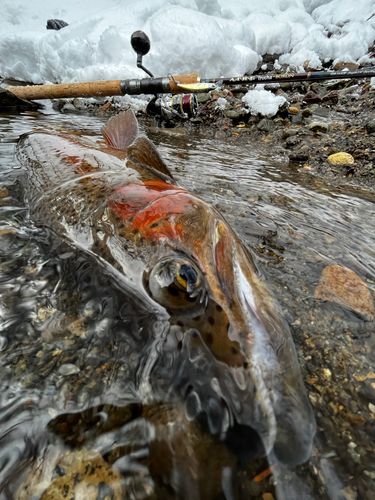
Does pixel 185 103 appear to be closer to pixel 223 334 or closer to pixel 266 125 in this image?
pixel 266 125

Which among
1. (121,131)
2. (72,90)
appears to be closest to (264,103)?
(121,131)

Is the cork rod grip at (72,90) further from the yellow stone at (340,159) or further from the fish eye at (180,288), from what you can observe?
the fish eye at (180,288)

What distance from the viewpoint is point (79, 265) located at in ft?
5.40

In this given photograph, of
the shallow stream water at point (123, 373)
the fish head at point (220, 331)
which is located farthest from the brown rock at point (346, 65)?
the fish head at point (220, 331)

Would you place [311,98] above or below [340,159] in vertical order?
above

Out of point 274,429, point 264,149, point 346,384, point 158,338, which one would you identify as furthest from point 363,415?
point 264,149

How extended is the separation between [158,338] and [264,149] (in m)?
5.09

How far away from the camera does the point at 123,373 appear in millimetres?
1108

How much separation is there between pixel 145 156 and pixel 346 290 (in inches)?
80.7

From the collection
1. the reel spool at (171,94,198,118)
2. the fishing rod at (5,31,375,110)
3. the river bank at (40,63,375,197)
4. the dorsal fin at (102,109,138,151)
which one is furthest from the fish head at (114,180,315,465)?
the fishing rod at (5,31,375,110)

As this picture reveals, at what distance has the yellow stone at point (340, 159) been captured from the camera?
13.2ft

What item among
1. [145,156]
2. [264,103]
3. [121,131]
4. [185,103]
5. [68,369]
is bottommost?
[68,369]

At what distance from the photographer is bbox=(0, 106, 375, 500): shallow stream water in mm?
805

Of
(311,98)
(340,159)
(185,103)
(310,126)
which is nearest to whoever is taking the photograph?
(340,159)
